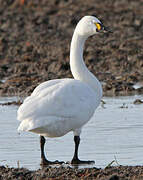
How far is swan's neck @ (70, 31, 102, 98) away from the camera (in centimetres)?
873

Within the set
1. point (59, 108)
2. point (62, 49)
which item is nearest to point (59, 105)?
point (59, 108)

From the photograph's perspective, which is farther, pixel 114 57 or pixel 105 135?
pixel 114 57

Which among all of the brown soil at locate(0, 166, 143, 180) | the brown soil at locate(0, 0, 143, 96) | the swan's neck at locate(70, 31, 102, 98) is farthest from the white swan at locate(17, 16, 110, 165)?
the brown soil at locate(0, 0, 143, 96)

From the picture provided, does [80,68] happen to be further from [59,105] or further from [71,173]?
[71,173]

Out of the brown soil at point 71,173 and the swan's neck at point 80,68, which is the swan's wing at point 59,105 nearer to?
the swan's neck at point 80,68

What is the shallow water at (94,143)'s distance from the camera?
26.4 ft

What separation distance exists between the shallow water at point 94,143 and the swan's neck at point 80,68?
0.75 m

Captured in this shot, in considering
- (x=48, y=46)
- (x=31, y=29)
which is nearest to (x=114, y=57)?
(x=48, y=46)

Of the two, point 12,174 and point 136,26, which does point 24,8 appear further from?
point 12,174

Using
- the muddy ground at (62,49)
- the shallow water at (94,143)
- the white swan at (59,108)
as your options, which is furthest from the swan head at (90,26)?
the muddy ground at (62,49)

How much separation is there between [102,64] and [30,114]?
9204 mm

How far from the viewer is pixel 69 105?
8.02 meters

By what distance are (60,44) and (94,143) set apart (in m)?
11.4

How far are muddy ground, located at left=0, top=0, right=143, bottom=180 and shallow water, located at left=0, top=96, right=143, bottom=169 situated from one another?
32.5 inches
